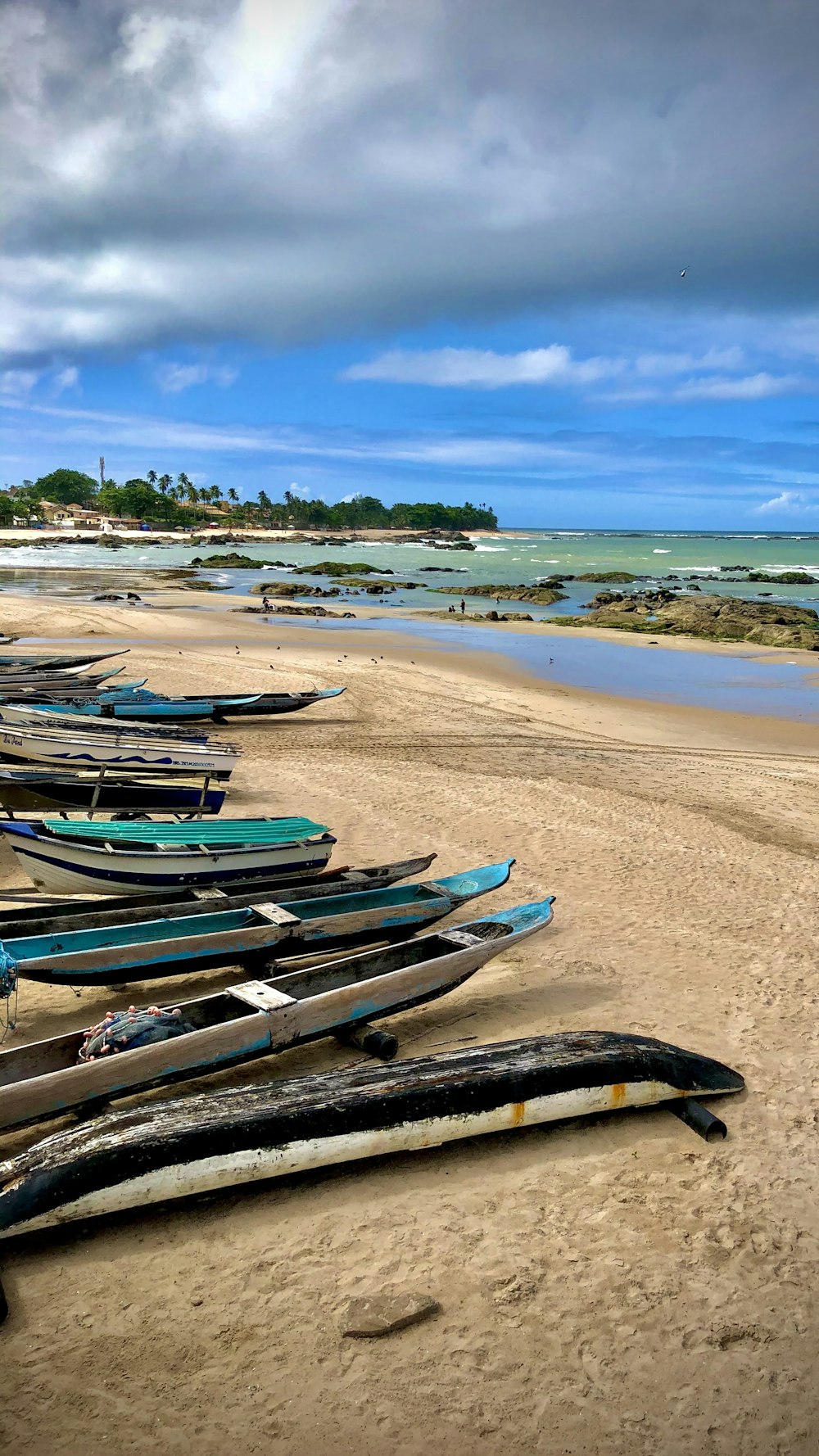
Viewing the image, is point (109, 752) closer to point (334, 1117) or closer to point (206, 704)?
point (206, 704)

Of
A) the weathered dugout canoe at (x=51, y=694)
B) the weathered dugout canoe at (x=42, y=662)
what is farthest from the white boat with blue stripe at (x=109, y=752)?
the weathered dugout canoe at (x=42, y=662)

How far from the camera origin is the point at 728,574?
7738cm

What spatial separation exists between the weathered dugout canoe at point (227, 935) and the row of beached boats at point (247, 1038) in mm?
13

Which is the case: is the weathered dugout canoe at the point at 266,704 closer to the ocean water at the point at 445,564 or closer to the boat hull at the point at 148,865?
the boat hull at the point at 148,865

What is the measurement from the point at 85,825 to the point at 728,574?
255 ft

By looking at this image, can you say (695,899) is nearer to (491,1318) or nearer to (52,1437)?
(491,1318)

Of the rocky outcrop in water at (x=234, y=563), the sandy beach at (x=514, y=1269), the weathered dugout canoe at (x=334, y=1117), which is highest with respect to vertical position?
the rocky outcrop in water at (x=234, y=563)

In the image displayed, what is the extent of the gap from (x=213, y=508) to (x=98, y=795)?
15354cm

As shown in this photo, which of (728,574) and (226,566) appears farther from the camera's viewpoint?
(728,574)

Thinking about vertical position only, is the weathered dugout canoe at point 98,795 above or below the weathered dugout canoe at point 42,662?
below

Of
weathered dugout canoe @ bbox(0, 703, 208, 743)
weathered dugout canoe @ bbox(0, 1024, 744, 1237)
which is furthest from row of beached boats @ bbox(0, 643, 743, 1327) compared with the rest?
weathered dugout canoe @ bbox(0, 703, 208, 743)

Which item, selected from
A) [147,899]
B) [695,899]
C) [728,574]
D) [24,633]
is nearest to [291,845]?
[147,899]

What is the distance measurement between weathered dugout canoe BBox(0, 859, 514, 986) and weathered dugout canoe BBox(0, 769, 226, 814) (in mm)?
3066

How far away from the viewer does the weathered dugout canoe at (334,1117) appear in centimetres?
380
